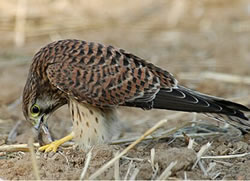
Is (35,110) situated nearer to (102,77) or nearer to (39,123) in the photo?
(39,123)

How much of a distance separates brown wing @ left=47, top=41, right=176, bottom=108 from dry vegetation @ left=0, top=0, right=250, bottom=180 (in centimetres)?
47

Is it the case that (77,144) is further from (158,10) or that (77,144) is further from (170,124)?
(158,10)

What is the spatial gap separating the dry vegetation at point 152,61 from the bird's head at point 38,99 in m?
→ 0.35

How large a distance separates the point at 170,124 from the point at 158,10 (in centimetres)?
643

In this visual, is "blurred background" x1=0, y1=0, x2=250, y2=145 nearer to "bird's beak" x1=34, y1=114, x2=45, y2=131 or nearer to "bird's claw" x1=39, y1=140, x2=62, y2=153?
"bird's beak" x1=34, y1=114, x2=45, y2=131

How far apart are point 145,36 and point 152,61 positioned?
2.16 m

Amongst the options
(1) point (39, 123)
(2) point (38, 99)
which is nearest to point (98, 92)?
(2) point (38, 99)

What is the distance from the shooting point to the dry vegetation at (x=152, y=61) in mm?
4328

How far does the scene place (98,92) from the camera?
4.91m

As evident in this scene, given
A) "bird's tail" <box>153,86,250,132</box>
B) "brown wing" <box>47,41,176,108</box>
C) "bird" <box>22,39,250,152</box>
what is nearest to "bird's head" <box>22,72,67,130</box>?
"bird" <box>22,39,250,152</box>

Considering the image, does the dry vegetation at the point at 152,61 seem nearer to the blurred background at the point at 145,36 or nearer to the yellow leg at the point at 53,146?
the blurred background at the point at 145,36

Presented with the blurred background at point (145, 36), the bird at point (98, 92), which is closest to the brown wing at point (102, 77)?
the bird at point (98, 92)

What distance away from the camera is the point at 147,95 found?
5.00 metres

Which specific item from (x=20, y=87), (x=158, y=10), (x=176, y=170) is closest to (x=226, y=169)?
(x=176, y=170)
